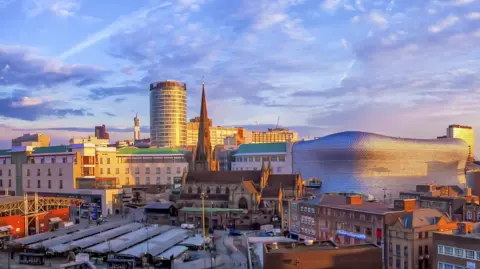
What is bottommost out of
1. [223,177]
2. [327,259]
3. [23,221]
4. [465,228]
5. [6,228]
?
[6,228]

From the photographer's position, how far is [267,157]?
180750mm

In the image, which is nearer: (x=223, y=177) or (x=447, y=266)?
(x=447, y=266)

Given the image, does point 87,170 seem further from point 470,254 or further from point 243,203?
point 470,254

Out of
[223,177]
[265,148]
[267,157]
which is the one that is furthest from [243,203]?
[265,148]

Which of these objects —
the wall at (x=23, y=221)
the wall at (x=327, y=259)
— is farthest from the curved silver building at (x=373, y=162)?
the wall at (x=327, y=259)

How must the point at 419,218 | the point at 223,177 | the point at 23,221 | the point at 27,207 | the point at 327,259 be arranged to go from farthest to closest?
the point at 223,177 → the point at 27,207 → the point at 23,221 → the point at 419,218 → the point at 327,259

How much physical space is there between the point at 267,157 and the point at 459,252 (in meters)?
134

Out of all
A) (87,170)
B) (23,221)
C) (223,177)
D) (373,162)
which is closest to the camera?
(23,221)

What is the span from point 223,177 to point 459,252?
251 feet

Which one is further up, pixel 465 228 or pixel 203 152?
pixel 203 152

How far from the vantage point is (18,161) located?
151000 mm

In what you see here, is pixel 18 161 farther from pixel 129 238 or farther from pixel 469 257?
pixel 469 257

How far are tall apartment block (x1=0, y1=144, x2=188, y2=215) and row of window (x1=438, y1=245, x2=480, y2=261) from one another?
3532 inches

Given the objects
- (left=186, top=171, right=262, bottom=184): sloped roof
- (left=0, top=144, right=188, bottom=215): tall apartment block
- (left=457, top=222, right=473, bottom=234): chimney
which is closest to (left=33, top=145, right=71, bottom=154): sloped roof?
(left=0, top=144, right=188, bottom=215): tall apartment block
